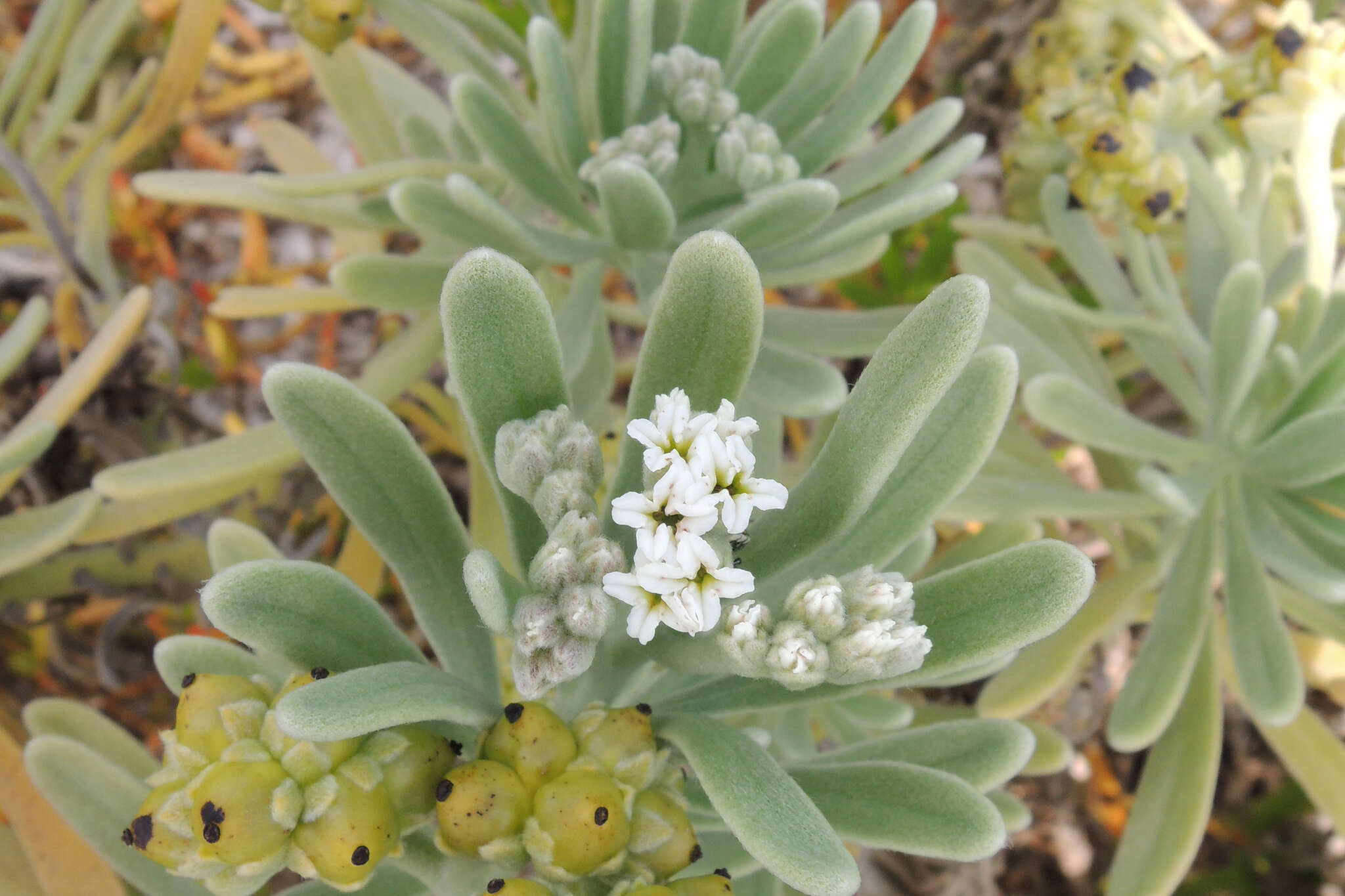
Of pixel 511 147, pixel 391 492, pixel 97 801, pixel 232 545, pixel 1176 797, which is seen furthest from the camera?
pixel 1176 797

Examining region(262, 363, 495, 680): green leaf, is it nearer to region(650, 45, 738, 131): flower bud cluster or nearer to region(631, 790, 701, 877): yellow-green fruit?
region(631, 790, 701, 877): yellow-green fruit

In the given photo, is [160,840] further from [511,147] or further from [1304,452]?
[1304,452]

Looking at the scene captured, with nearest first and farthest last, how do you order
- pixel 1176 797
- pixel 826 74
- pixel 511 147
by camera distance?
pixel 511 147, pixel 826 74, pixel 1176 797

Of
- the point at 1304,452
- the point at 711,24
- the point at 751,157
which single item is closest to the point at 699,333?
the point at 751,157

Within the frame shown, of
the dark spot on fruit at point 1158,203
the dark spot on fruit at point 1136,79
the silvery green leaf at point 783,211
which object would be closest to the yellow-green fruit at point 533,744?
the silvery green leaf at point 783,211

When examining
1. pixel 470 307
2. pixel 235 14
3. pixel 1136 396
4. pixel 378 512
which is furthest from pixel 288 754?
pixel 235 14

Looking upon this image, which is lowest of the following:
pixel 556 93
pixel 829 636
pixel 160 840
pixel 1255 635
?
pixel 1255 635

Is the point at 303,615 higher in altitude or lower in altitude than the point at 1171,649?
higher
